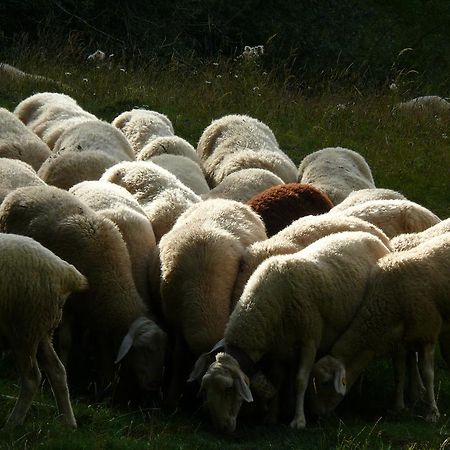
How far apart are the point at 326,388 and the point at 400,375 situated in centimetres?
71

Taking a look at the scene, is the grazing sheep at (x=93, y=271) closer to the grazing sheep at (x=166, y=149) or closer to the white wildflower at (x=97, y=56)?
the grazing sheep at (x=166, y=149)

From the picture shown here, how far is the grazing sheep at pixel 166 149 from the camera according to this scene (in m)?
13.0

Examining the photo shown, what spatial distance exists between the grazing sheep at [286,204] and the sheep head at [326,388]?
2432mm

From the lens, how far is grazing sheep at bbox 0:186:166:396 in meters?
8.60

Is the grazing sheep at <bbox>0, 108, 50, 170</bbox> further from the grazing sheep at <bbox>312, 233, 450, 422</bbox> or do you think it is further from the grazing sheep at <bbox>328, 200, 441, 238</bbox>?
the grazing sheep at <bbox>312, 233, 450, 422</bbox>

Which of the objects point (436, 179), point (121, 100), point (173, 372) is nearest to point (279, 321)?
point (173, 372)

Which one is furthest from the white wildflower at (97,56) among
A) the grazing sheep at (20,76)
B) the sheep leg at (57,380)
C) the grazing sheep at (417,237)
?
the sheep leg at (57,380)

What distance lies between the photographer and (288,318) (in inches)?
327

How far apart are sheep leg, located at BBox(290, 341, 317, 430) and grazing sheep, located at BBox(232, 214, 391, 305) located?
79 centimetres

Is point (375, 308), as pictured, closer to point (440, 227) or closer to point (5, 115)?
point (440, 227)

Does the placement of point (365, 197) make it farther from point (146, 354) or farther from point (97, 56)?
point (97, 56)

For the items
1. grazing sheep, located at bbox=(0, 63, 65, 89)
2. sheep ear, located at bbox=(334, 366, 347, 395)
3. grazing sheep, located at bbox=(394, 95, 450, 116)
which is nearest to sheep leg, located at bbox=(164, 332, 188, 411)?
sheep ear, located at bbox=(334, 366, 347, 395)

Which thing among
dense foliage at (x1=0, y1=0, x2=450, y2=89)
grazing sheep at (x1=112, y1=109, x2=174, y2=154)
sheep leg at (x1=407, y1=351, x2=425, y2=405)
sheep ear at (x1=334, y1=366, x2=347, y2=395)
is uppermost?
sheep ear at (x1=334, y1=366, x2=347, y2=395)

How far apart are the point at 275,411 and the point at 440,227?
2272 millimetres
